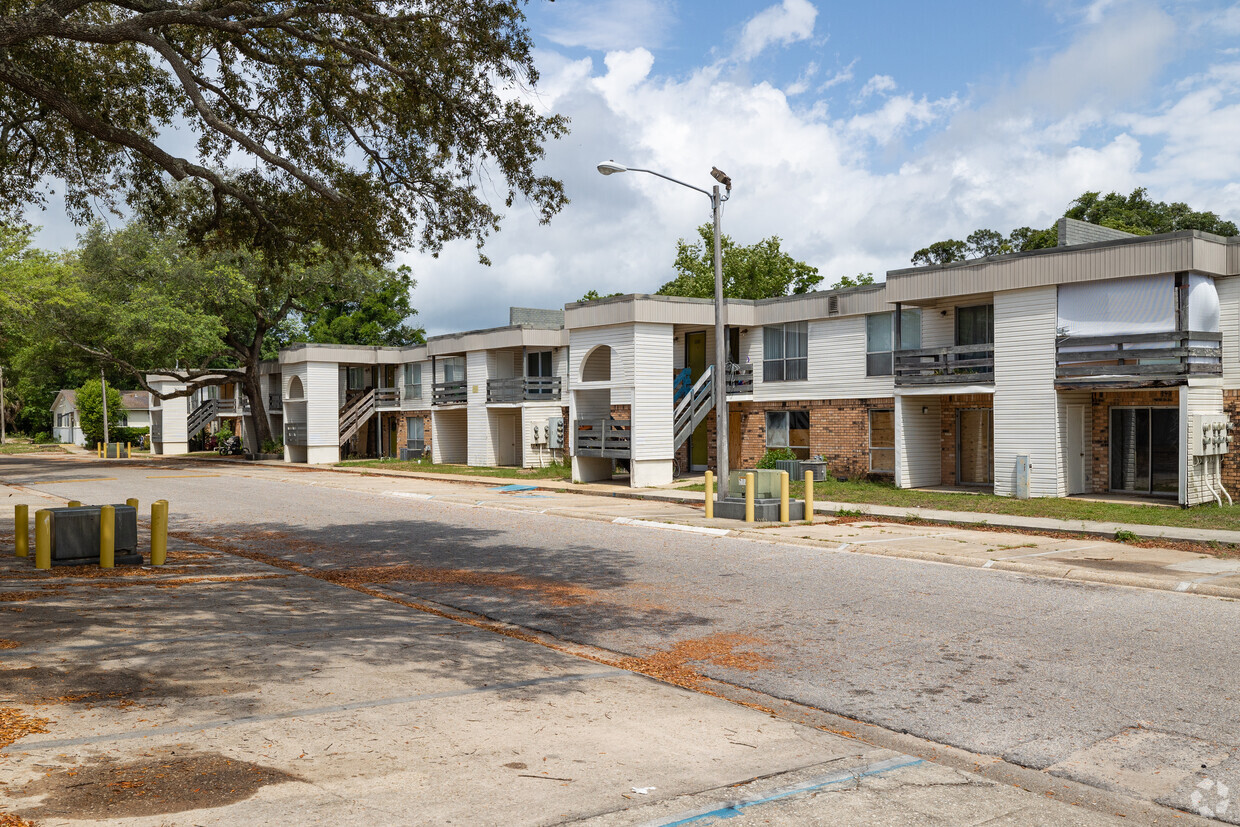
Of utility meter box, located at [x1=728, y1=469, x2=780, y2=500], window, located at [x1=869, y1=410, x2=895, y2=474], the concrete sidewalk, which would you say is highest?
window, located at [x1=869, y1=410, x2=895, y2=474]

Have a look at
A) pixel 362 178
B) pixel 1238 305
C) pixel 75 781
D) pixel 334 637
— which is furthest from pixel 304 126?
pixel 1238 305

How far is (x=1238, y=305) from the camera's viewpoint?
20.8 metres

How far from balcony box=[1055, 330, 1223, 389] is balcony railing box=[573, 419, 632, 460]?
12524 millimetres

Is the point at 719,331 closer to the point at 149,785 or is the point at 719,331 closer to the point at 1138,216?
the point at 149,785

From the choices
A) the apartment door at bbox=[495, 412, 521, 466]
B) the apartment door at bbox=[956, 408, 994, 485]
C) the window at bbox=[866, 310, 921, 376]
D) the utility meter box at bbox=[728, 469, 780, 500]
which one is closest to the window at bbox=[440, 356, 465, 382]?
the apartment door at bbox=[495, 412, 521, 466]

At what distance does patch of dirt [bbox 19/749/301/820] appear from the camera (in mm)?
4922

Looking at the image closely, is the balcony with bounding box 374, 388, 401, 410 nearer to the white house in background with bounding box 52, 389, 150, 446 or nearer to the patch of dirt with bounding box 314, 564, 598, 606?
the patch of dirt with bounding box 314, 564, 598, 606

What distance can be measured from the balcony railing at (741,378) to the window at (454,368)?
17.2 meters

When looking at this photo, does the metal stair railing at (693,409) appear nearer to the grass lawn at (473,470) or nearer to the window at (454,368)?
the grass lawn at (473,470)

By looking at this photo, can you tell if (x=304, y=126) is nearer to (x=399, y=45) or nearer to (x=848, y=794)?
(x=399, y=45)

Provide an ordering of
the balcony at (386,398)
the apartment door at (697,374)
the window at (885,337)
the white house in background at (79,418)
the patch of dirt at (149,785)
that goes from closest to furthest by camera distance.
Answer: the patch of dirt at (149,785) < the window at (885,337) < the apartment door at (697,374) < the balcony at (386,398) < the white house in background at (79,418)

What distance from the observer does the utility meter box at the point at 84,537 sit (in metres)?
14.1

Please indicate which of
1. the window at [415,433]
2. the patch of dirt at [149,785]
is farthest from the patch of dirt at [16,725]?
the window at [415,433]

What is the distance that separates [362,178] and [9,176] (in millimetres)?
6253
